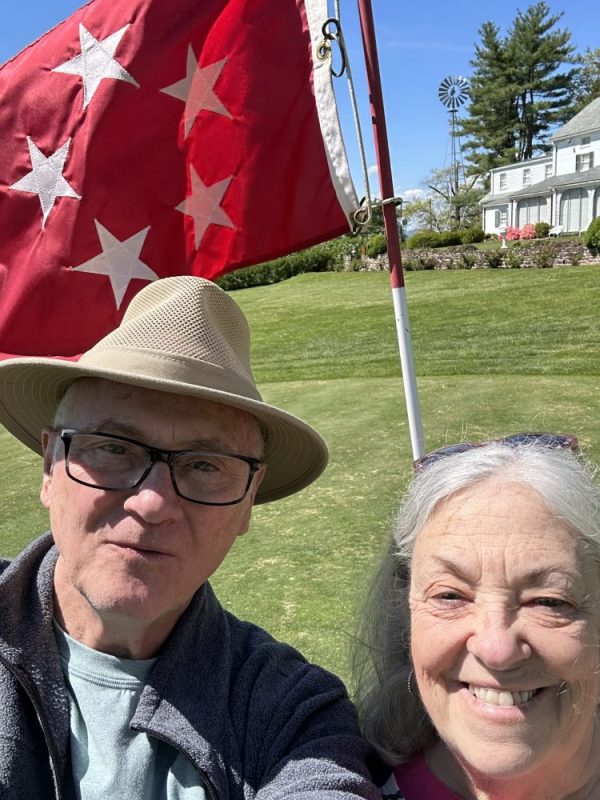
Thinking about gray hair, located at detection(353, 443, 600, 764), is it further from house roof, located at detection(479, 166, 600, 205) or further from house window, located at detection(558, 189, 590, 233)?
house window, located at detection(558, 189, 590, 233)

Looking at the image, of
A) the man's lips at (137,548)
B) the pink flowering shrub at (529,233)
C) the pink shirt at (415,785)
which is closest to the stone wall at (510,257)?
the pink flowering shrub at (529,233)

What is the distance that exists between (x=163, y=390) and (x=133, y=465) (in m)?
0.17

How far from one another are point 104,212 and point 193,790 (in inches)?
89.4

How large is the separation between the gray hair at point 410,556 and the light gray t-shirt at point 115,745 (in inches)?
17.4

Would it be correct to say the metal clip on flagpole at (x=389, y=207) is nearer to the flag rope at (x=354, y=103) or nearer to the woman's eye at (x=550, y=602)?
the flag rope at (x=354, y=103)

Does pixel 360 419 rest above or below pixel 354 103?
below

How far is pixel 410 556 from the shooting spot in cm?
170

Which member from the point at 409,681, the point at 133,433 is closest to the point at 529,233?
the point at 409,681

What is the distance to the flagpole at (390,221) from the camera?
8.86 feet

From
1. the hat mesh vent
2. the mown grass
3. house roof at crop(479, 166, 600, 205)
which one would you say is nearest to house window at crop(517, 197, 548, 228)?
house roof at crop(479, 166, 600, 205)

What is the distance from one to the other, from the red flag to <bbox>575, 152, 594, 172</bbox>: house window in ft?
142

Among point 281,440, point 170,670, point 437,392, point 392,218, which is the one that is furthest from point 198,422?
point 437,392

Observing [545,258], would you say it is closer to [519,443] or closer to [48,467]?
[519,443]

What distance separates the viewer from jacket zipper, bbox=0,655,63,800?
156 centimetres
